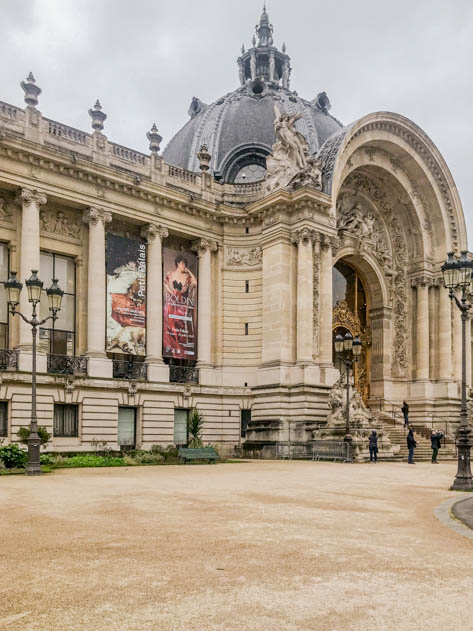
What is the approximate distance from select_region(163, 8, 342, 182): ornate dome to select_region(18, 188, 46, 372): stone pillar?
13013mm

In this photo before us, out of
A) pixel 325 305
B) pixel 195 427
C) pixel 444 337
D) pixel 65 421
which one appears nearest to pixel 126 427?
pixel 65 421

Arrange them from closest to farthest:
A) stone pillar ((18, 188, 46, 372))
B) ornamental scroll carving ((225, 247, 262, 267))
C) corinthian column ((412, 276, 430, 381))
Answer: stone pillar ((18, 188, 46, 372)) < ornamental scroll carving ((225, 247, 262, 267)) < corinthian column ((412, 276, 430, 381))

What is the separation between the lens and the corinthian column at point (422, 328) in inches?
1556

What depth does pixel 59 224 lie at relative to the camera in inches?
1147

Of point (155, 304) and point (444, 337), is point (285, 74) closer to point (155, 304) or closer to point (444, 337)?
point (444, 337)

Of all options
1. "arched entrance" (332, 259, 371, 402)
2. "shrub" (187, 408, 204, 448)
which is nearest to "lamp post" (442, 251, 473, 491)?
"shrub" (187, 408, 204, 448)

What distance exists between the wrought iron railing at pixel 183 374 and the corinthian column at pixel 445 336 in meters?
16.4

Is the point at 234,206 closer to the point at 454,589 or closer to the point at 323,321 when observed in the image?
the point at 323,321

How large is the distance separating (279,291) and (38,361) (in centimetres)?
1197

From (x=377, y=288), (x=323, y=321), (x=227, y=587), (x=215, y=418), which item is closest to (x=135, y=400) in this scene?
(x=215, y=418)

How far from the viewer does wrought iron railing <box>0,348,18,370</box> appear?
25.8 metres

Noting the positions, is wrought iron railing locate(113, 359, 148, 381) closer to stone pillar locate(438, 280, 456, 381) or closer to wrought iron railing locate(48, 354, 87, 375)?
wrought iron railing locate(48, 354, 87, 375)

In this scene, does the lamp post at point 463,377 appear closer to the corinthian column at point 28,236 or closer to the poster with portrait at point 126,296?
the poster with portrait at point 126,296

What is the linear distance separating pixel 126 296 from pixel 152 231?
11.8 feet
